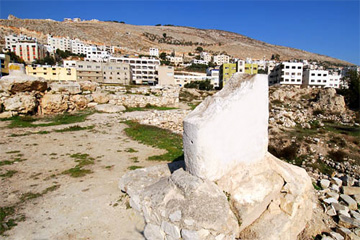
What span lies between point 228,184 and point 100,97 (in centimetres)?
1571

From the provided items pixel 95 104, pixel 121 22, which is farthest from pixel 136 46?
pixel 95 104

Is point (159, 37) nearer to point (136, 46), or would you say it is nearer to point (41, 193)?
point (136, 46)

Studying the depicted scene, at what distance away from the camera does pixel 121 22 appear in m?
154

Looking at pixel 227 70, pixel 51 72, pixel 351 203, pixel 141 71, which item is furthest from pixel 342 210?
pixel 141 71

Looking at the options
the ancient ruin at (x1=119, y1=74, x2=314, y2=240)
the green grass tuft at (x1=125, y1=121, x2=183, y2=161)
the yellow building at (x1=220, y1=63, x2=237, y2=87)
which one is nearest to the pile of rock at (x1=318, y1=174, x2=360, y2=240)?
the ancient ruin at (x1=119, y1=74, x2=314, y2=240)

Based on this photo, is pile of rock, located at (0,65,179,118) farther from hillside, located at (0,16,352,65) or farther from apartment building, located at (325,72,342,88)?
hillside, located at (0,16,352,65)

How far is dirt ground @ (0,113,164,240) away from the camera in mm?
3654

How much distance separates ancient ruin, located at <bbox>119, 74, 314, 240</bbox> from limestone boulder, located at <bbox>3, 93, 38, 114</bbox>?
40.1 feet

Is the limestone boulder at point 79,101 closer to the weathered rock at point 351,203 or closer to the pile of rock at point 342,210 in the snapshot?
the pile of rock at point 342,210

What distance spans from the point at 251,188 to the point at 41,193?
4654 mm

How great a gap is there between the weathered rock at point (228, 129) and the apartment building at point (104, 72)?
38.8m

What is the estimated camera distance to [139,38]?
12288 cm

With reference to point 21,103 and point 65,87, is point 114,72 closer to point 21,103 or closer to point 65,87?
point 65,87

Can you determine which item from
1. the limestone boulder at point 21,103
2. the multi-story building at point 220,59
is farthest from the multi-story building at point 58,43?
the limestone boulder at point 21,103
